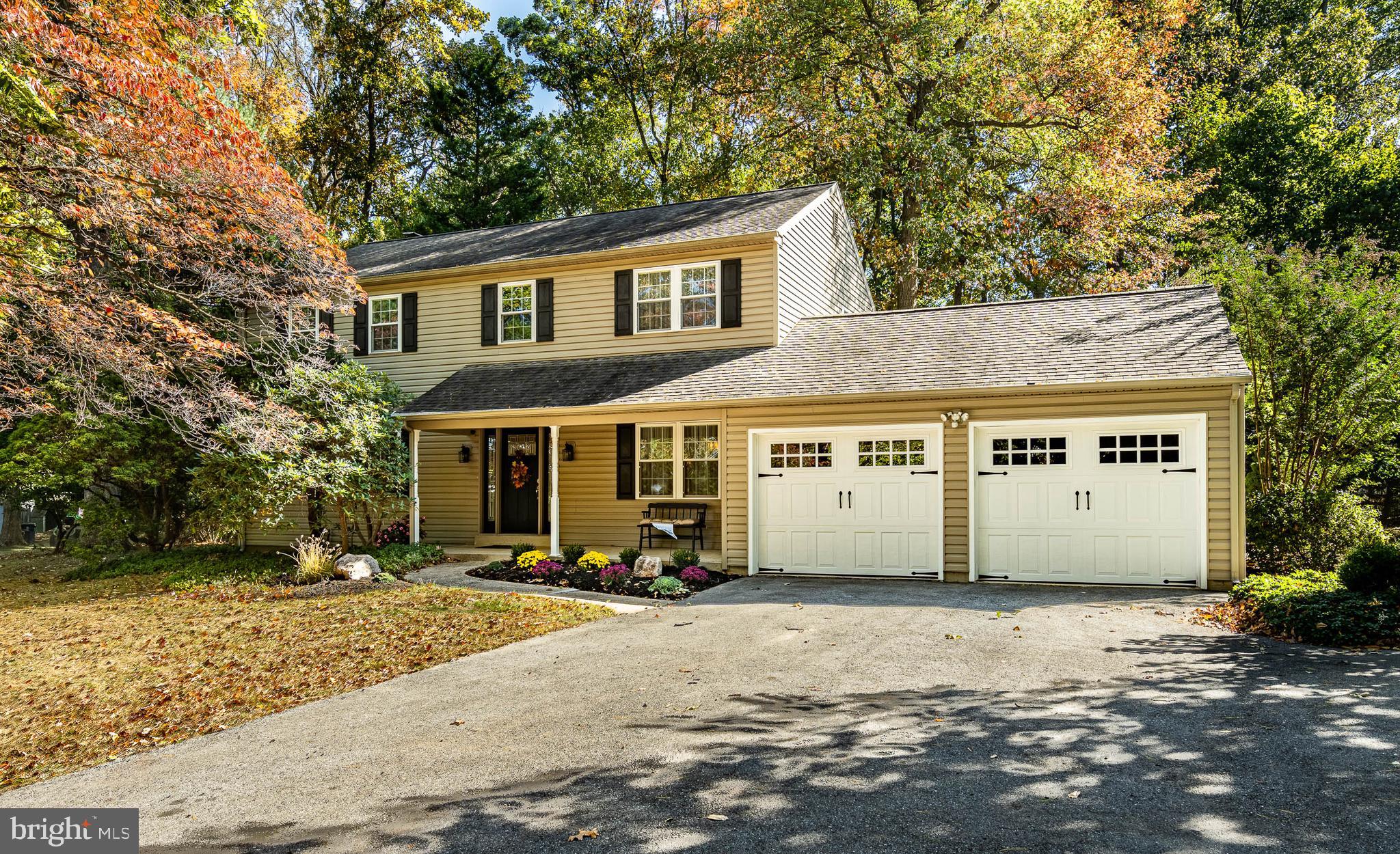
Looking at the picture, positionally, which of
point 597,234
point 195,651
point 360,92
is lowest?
point 195,651

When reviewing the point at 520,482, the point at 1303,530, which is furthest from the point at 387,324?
the point at 1303,530

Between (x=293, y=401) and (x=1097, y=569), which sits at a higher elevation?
(x=293, y=401)

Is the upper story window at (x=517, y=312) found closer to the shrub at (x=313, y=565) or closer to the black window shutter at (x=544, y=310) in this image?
the black window shutter at (x=544, y=310)

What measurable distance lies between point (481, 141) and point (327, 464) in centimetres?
1767

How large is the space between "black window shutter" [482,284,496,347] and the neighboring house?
5 cm

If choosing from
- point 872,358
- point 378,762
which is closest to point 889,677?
point 378,762

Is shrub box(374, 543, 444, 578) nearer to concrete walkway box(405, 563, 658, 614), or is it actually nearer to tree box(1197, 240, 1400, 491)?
concrete walkway box(405, 563, 658, 614)

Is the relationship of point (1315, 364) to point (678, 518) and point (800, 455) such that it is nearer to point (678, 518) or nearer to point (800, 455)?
point (800, 455)

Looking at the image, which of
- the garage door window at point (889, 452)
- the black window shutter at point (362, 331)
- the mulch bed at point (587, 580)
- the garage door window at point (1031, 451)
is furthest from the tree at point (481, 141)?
the garage door window at point (1031, 451)

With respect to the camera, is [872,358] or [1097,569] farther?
[872,358]

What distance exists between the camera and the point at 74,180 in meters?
7.75

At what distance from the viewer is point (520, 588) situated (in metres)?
11.5

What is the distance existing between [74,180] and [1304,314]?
15.6m

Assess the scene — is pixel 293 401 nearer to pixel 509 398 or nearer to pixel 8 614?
pixel 509 398
